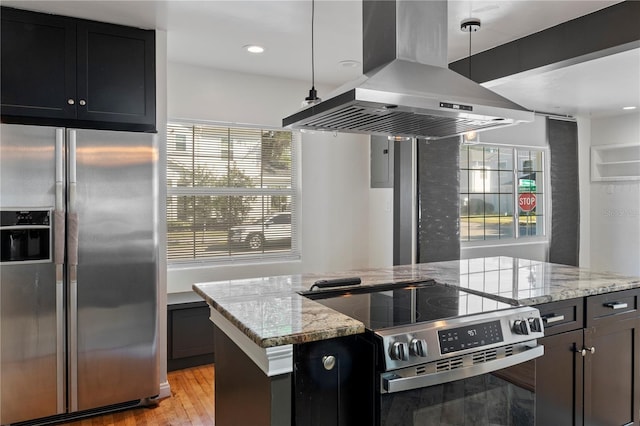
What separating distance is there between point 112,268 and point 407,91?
214cm

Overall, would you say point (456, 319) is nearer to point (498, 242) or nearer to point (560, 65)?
point (560, 65)

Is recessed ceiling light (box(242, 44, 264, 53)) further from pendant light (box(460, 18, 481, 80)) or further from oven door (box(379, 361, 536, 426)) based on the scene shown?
oven door (box(379, 361, 536, 426))

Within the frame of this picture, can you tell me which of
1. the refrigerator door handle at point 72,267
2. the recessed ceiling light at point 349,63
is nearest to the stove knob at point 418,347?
the refrigerator door handle at point 72,267

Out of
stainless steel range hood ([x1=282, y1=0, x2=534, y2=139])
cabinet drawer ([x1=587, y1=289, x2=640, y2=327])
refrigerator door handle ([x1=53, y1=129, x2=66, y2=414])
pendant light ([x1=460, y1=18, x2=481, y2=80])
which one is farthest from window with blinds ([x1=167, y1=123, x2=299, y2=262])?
cabinet drawer ([x1=587, y1=289, x2=640, y2=327])

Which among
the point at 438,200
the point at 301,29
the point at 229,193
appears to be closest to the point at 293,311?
the point at 301,29

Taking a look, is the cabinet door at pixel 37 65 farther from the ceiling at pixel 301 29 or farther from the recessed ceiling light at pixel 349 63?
the recessed ceiling light at pixel 349 63

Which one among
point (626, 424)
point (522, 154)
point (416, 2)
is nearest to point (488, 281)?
point (626, 424)

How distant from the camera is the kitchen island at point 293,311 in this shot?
1.51 meters

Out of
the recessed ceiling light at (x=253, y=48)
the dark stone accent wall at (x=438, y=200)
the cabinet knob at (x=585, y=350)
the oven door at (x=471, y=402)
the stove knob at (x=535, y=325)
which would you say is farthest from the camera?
the dark stone accent wall at (x=438, y=200)

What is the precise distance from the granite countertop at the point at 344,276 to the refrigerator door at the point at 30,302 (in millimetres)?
1078

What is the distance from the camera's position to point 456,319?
1.75 metres

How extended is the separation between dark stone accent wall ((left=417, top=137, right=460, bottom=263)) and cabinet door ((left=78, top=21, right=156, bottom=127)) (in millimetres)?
2623

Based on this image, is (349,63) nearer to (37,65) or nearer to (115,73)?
(115,73)

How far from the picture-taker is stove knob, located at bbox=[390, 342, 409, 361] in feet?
5.13
